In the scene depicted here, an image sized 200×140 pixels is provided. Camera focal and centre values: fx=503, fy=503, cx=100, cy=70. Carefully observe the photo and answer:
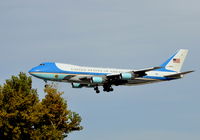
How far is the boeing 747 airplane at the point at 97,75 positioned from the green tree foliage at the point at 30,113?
13.1 m

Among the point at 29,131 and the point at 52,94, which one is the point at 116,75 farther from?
the point at 29,131

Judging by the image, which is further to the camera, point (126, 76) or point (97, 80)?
point (126, 76)

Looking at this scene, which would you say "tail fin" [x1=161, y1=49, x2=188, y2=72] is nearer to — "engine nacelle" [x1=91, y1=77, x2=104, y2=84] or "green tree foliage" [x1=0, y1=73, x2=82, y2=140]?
"engine nacelle" [x1=91, y1=77, x2=104, y2=84]

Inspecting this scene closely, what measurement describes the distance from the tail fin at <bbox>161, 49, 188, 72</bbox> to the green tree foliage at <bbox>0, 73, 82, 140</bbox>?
39.0 meters

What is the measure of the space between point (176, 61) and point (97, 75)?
25.2 meters

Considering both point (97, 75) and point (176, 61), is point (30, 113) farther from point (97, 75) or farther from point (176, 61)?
point (176, 61)

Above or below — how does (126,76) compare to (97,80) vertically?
above

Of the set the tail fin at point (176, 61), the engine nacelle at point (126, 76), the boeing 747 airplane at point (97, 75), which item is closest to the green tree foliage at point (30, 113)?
the boeing 747 airplane at point (97, 75)

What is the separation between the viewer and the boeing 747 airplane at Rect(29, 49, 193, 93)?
9531 centimetres

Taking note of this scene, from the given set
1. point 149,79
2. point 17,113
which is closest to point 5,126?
point 17,113

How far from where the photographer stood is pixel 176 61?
11625 cm

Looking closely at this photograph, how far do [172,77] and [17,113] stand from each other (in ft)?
142

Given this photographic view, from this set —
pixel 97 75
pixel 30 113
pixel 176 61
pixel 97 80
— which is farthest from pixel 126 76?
pixel 30 113

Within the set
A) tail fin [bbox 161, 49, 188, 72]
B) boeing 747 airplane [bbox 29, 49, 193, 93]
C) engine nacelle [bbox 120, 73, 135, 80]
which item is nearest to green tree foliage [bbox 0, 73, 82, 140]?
boeing 747 airplane [bbox 29, 49, 193, 93]
